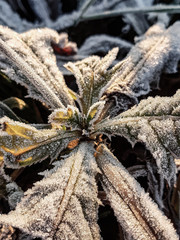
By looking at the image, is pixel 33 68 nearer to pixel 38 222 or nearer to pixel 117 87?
pixel 117 87

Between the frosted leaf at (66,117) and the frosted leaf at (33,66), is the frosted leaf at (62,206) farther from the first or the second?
the frosted leaf at (33,66)

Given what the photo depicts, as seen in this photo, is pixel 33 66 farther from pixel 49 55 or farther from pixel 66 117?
pixel 66 117

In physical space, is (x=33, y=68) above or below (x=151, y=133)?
above

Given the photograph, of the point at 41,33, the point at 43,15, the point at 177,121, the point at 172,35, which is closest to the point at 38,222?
the point at 177,121

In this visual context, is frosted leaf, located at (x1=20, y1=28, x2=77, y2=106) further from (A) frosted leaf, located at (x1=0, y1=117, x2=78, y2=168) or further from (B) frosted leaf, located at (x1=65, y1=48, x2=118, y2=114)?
(A) frosted leaf, located at (x1=0, y1=117, x2=78, y2=168)

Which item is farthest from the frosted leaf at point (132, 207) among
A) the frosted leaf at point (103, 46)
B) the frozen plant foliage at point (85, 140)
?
the frosted leaf at point (103, 46)

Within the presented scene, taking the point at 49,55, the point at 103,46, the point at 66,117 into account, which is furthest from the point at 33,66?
the point at 103,46

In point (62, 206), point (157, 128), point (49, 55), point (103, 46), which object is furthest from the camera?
point (103, 46)
